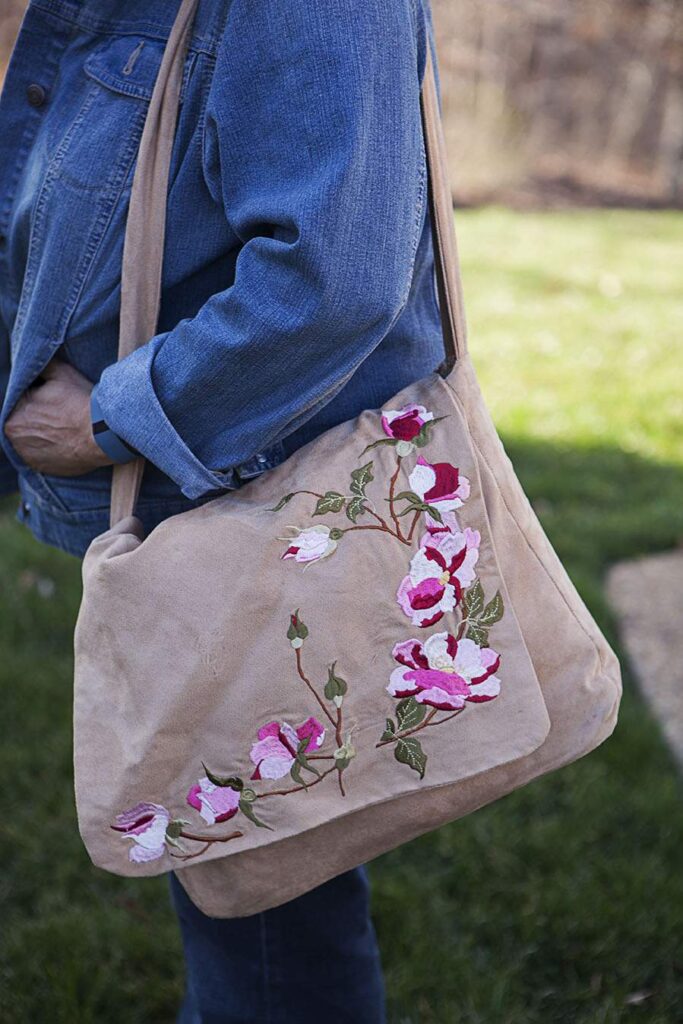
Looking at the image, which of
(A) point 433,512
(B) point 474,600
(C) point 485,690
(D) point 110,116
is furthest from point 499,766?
(D) point 110,116

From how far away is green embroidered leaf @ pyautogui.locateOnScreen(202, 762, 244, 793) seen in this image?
1230mm

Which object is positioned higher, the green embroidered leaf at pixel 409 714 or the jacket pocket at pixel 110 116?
the jacket pocket at pixel 110 116

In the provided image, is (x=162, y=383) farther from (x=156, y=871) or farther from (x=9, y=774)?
→ (x=9, y=774)

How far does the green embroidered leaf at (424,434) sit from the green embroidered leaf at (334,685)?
27 centimetres

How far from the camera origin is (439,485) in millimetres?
1245

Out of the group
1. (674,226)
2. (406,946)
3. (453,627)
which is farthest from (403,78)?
(674,226)

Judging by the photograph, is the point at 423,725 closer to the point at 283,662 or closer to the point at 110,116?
the point at 283,662

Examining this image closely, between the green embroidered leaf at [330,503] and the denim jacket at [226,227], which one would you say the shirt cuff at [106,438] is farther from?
the green embroidered leaf at [330,503]

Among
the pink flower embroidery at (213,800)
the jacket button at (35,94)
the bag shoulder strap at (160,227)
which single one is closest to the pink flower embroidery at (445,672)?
the pink flower embroidery at (213,800)

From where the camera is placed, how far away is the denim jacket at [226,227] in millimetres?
1081

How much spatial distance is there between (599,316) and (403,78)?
5.81 metres

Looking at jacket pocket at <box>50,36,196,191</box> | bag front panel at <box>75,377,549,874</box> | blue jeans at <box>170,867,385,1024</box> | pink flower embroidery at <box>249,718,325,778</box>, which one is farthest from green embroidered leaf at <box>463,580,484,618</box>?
jacket pocket at <box>50,36,196,191</box>

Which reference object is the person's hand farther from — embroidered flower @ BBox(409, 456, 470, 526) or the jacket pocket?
embroidered flower @ BBox(409, 456, 470, 526)

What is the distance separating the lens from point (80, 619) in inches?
49.4
